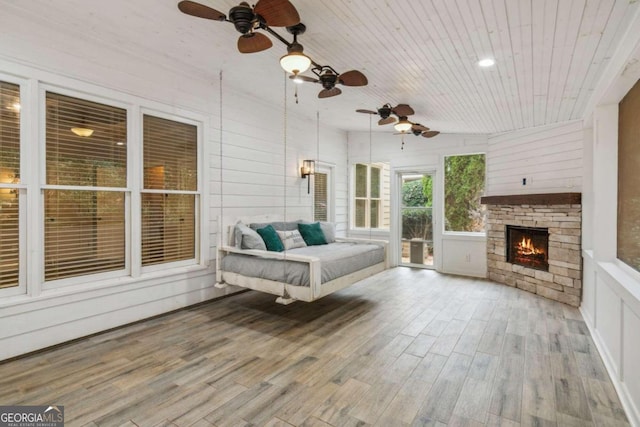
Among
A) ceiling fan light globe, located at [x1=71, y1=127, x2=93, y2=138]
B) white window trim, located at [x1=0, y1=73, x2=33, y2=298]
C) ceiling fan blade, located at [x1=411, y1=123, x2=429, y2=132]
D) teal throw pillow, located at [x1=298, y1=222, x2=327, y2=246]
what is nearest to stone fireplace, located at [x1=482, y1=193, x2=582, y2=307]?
ceiling fan blade, located at [x1=411, y1=123, x2=429, y2=132]

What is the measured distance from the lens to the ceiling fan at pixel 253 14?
2.09 metres

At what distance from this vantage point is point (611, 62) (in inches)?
98.0

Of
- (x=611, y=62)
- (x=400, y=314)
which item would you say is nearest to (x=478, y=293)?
(x=400, y=314)

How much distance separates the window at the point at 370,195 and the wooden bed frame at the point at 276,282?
2.51 m

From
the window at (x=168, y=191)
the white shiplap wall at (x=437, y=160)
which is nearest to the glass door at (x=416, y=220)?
the white shiplap wall at (x=437, y=160)

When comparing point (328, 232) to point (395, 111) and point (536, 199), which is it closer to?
point (395, 111)

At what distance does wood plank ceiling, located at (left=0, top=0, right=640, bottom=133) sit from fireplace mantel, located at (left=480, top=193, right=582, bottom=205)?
1.04 meters

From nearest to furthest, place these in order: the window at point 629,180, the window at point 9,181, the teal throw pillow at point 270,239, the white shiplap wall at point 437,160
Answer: the window at point 629,180
the window at point 9,181
the teal throw pillow at point 270,239
the white shiplap wall at point 437,160

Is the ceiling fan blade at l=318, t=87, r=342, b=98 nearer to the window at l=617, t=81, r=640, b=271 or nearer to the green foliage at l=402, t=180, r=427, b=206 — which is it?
the window at l=617, t=81, r=640, b=271

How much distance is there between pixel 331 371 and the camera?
8.37 ft

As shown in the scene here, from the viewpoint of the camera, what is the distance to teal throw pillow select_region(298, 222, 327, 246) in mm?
5050

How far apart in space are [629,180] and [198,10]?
11.4 ft

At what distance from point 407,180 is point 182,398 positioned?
570 centimetres

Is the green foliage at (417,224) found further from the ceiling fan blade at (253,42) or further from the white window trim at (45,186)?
the ceiling fan blade at (253,42)
